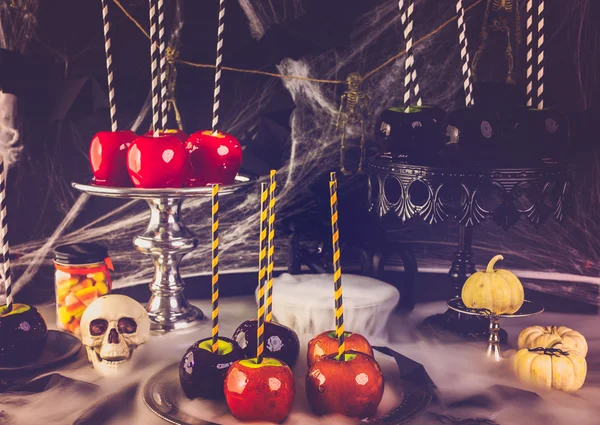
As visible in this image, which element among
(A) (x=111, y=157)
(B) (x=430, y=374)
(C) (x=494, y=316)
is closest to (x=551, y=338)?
(C) (x=494, y=316)

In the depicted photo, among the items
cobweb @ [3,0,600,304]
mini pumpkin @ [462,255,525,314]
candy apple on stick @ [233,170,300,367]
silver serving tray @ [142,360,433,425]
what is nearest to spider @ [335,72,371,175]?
cobweb @ [3,0,600,304]

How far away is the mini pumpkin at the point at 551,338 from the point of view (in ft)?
4.24

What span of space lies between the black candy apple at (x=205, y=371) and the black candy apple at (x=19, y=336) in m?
0.30

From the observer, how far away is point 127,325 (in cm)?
128

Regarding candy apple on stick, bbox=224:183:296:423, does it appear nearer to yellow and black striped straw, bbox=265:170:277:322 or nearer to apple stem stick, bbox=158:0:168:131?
yellow and black striped straw, bbox=265:170:277:322

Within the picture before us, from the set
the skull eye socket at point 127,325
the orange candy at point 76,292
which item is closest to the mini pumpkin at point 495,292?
the skull eye socket at point 127,325

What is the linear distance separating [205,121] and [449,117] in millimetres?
616

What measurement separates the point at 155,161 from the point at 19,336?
1.16 ft

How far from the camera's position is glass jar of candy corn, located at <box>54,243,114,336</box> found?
1415 mm

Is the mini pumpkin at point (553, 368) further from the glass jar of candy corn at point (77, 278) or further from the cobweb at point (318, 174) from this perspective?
the glass jar of candy corn at point (77, 278)

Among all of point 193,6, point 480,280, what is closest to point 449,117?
point 480,280

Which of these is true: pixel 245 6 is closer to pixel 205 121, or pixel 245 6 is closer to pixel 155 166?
pixel 205 121

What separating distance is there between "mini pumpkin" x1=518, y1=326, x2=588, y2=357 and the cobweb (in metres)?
0.38

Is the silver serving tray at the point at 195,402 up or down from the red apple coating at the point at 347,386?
down
